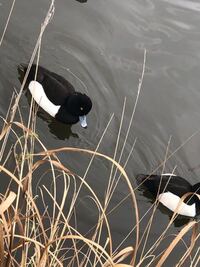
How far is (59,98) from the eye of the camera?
592 cm

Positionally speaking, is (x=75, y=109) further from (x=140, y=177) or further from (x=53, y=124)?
(x=140, y=177)

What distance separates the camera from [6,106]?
5617 millimetres

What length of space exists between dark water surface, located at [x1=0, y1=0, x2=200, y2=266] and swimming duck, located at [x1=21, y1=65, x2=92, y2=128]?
144 millimetres

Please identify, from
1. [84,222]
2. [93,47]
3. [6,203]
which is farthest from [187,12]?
[6,203]

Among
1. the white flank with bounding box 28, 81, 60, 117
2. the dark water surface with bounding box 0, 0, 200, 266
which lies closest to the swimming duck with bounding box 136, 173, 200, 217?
the dark water surface with bounding box 0, 0, 200, 266

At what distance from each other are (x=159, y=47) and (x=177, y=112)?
1.05 m

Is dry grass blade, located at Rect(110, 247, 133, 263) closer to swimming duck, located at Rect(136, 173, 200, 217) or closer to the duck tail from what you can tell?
swimming duck, located at Rect(136, 173, 200, 217)

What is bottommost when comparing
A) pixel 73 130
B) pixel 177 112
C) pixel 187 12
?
pixel 73 130

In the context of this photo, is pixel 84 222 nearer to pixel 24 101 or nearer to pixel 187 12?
pixel 24 101

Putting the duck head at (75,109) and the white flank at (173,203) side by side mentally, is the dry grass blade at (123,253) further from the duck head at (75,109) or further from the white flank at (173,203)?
the duck head at (75,109)

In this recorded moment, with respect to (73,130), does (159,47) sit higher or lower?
higher

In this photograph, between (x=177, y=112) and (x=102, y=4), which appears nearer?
(x=177, y=112)

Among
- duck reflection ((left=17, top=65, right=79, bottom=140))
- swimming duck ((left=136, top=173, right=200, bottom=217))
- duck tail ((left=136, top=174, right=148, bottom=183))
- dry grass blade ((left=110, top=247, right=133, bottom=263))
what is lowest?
duck reflection ((left=17, top=65, right=79, bottom=140))

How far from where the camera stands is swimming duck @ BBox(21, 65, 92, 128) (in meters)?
5.75
